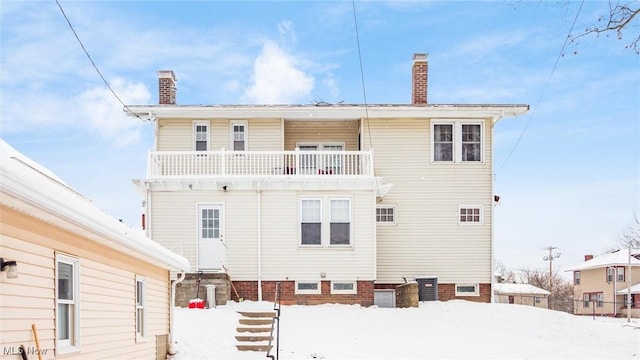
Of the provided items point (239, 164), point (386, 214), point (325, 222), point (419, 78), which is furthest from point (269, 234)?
point (419, 78)

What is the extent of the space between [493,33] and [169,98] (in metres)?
11.6

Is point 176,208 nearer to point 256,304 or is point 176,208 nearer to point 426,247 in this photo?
point 256,304

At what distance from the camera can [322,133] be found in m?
23.7

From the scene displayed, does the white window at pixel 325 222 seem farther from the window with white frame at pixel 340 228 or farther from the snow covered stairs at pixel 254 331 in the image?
the snow covered stairs at pixel 254 331

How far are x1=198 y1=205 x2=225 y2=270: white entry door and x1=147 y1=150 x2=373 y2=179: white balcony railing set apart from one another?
117 cm

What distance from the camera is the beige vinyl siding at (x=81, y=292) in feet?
19.8

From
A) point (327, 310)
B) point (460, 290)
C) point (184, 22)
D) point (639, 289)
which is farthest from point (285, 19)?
point (639, 289)

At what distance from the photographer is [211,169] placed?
21469 millimetres

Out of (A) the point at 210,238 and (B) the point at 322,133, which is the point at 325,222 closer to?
(A) the point at 210,238

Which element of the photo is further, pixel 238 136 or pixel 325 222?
pixel 238 136

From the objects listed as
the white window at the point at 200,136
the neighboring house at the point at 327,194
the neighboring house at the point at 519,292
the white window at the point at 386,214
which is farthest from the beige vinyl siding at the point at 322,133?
the neighboring house at the point at 519,292

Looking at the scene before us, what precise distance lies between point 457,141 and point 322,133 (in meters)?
4.73
